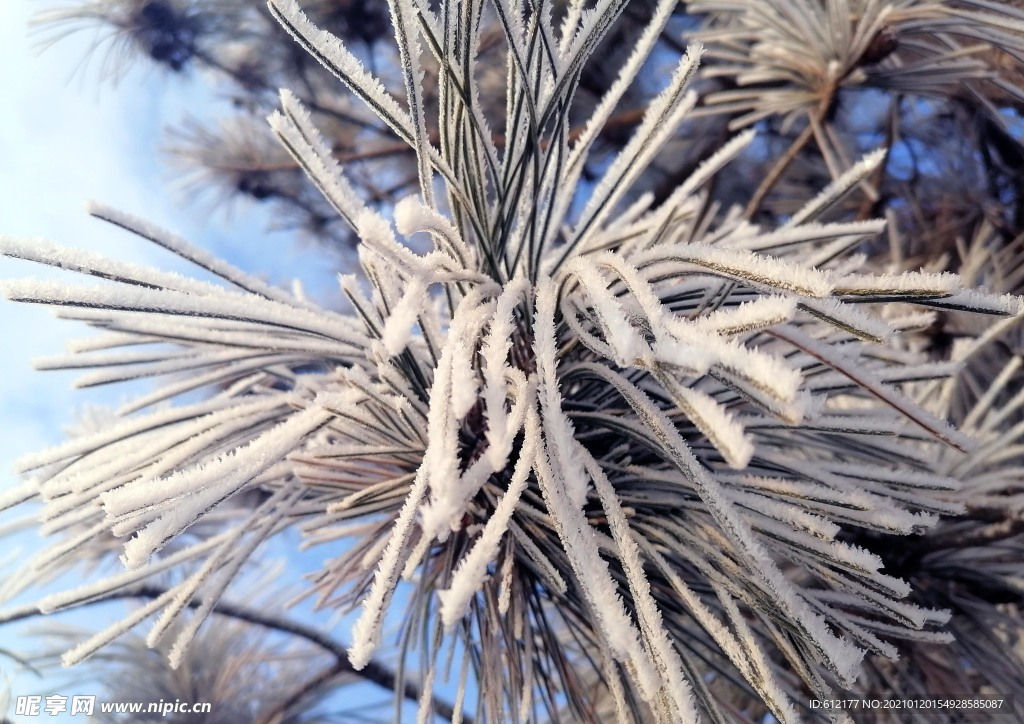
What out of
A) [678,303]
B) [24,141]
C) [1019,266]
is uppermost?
[24,141]

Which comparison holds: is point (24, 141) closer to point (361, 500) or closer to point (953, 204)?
point (361, 500)

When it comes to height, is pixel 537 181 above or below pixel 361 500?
above

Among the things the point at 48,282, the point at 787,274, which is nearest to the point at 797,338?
the point at 787,274

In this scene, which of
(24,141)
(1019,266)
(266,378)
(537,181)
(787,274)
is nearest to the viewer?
(787,274)

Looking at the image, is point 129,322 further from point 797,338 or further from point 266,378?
point 797,338

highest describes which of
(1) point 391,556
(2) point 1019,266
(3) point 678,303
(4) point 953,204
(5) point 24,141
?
(5) point 24,141

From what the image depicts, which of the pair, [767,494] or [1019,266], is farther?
[1019,266]

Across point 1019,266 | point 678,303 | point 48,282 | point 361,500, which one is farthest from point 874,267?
point 48,282

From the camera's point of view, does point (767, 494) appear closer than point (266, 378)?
Yes

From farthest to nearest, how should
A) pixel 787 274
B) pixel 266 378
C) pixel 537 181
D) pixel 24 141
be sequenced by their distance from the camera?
pixel 24 141 < pixel 266 378 < pixel 537 181 < pixel 787 274
